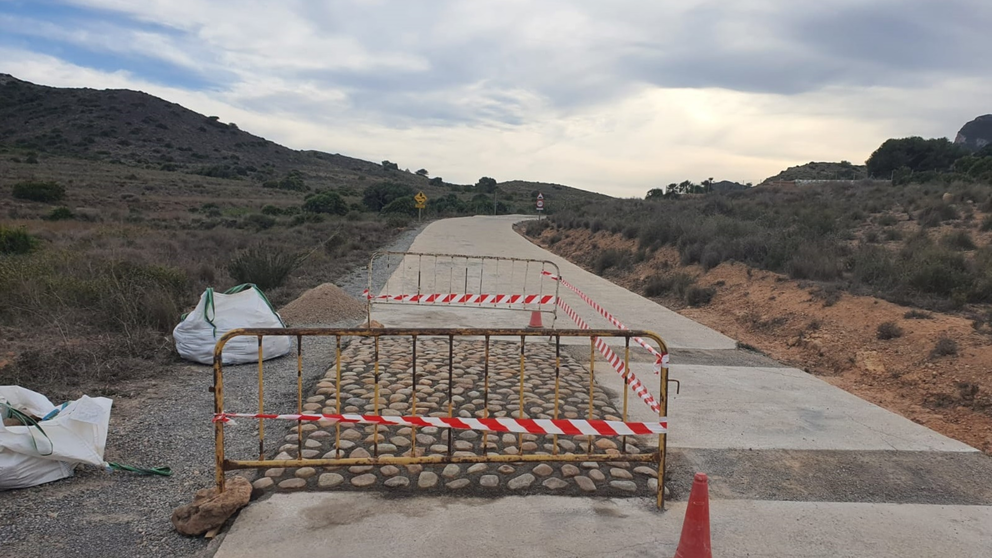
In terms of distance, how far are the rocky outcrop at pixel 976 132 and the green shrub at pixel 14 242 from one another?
133 metres

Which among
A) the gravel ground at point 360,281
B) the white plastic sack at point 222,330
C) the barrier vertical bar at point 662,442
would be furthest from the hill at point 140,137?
the barrier vertical bar at point 662,442

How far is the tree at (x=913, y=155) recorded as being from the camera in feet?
184

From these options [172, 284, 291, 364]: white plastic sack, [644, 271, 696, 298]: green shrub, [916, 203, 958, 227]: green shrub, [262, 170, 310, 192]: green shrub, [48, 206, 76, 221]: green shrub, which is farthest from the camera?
[262, 170, 310, 192]: green shrub

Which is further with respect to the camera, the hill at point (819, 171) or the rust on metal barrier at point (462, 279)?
the hill at point (819, 171)

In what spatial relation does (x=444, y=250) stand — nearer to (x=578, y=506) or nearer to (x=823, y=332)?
(x=823, y=332)

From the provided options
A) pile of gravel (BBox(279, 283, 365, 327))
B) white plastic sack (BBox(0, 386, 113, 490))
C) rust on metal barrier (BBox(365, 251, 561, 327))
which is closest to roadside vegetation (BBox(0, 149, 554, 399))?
white plastic sack (BBox(0, 386, 113, 490))

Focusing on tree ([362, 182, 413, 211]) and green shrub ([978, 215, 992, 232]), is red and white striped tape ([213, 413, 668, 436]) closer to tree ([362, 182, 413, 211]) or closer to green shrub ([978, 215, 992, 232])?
green shrub ([978, 215, 992, 232])

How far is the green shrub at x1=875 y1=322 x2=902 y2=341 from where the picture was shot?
8.88m

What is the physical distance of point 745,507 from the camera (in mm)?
4156

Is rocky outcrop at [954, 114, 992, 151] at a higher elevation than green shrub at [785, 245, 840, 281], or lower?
higher

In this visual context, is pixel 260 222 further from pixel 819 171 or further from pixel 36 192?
pixel 819 171

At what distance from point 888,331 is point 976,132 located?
13415cm

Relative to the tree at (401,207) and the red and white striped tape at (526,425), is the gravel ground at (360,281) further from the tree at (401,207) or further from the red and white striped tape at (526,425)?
the tree at (401,207)

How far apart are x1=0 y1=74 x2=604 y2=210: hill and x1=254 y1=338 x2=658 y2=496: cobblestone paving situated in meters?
70.4
